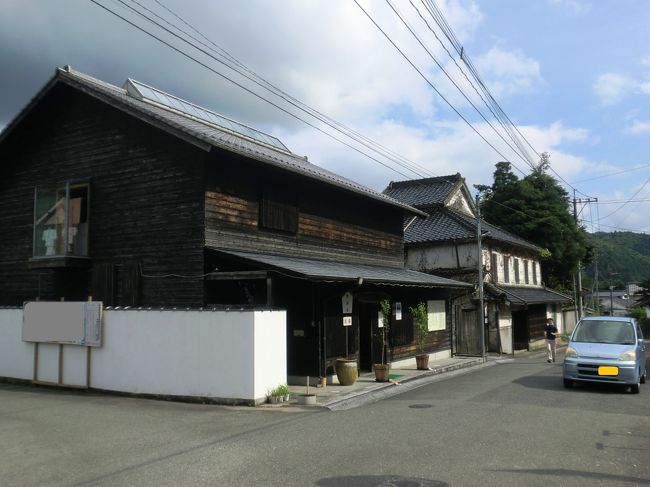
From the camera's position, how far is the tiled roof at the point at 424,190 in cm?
2938

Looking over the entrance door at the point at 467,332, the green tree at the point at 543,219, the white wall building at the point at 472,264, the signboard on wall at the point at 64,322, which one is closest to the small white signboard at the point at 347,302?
the signboard on wall at the point at 64,322

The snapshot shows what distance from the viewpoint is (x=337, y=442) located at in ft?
23.7

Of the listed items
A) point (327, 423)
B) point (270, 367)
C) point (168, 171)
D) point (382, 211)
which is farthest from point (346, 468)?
point (382, 211)

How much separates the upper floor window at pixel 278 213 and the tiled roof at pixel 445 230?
39.7 feet

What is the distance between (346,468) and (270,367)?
15.6 feet

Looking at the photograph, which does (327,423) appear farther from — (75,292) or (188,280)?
(75,292)

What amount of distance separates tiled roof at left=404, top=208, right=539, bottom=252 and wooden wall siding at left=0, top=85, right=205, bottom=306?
51.2 feet

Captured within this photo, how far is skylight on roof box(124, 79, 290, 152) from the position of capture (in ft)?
54.9

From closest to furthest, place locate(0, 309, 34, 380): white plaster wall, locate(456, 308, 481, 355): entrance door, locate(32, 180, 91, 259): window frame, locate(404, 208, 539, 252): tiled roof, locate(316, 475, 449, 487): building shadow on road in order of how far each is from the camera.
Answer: locate(316, 475, 449, 487): building shadow on road, locate(0, 309, 34, 380): white plaster wall, locate(32, 180, 91, 259): window frame, locate(456, 308, 481, 355): entrance door, locate(404, 208, 539, 252): tiled roof

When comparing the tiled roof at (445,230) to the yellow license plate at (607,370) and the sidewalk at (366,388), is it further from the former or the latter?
the yellow license plate at (607,370)

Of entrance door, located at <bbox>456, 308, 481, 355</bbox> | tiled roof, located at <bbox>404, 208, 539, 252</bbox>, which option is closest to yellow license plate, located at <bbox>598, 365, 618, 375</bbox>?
entrance door, located at <bbox>456, 308, 481, 355</bbox>

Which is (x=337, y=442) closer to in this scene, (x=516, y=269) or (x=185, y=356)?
(x=185, y=356)

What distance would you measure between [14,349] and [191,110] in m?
9.12

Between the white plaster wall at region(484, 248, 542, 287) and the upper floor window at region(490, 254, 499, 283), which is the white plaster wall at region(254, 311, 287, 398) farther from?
the upper floor window at region(490, 254, 499, 283)
